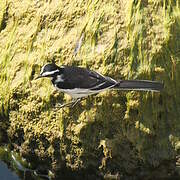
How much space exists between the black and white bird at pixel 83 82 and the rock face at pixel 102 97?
21 cm

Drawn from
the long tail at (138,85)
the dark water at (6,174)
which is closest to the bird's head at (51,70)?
the long tail at (138,85)

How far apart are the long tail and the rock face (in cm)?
17

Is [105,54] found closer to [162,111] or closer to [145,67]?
[145,67]

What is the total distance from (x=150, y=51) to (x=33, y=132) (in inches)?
58.9

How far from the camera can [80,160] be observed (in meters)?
5.37

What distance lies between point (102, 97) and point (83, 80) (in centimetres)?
38

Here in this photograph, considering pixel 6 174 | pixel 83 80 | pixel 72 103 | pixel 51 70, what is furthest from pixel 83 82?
pixel 6 174

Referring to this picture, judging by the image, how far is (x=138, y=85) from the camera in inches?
199

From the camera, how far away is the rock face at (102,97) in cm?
521

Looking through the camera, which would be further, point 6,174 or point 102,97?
point 6,174

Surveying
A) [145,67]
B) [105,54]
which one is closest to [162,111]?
[145,67]

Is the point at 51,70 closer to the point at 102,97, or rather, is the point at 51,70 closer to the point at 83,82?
the point at 83,82

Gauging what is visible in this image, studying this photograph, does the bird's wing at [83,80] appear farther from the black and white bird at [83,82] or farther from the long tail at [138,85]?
the long tail at [138,85]

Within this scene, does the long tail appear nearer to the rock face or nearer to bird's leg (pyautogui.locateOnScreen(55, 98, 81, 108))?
the rock face
